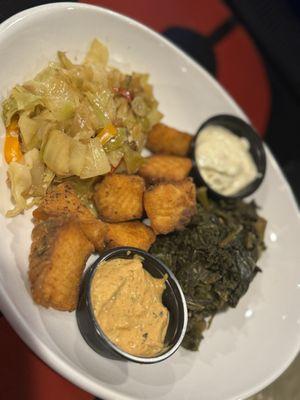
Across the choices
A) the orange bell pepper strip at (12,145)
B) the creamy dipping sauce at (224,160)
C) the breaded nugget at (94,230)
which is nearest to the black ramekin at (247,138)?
the creamy dipping sauce at (224,160)

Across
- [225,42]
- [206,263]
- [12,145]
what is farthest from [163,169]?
[225,42]

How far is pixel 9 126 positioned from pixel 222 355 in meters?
2.01

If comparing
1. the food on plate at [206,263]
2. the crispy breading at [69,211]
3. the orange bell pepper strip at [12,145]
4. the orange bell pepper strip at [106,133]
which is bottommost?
the food on plate at [206,263]

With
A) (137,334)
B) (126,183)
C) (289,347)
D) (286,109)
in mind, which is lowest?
(289,347)

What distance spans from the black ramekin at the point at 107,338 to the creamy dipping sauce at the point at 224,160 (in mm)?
937

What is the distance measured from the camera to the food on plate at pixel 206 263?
3000mm

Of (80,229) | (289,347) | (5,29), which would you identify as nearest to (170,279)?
(80,229)

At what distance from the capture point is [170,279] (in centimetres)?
271

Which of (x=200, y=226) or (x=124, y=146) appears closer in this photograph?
(x=124, y=146)

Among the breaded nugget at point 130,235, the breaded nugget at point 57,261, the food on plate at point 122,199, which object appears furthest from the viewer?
the breaded nugget at point 130,235

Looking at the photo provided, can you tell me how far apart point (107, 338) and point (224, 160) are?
1.73 m

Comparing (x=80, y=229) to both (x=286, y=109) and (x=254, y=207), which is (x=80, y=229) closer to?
(x=254, y=207)

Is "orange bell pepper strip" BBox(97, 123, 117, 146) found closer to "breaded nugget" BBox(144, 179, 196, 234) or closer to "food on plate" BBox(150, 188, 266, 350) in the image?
"breaded nugget" BBox(144, 179, 196, 234)

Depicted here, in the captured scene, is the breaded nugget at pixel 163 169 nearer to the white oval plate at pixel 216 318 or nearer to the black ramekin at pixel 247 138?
the black ramekin at pixel 247 138
